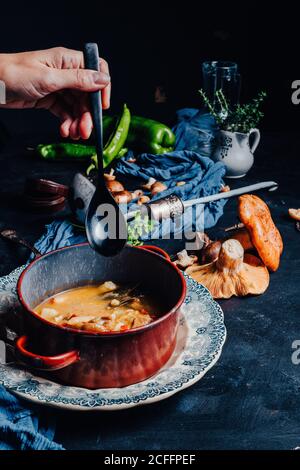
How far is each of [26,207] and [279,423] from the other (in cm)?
126

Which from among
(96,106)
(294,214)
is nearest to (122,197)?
(294,214)

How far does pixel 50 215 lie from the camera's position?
6.64 ft

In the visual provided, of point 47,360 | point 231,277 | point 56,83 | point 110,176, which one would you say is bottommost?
point 110,176

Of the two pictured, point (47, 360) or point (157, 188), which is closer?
point (47, 360)

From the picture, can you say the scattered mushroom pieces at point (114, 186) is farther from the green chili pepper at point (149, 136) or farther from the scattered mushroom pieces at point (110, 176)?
the green chili pepper at point (149, 136)

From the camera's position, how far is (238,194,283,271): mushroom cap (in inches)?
59.9

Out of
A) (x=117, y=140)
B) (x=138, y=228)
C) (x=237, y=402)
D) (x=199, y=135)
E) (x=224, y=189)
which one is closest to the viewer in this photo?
(x=237, y=402)

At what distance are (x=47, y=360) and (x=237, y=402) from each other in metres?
0.38

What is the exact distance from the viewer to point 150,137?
8.69ft

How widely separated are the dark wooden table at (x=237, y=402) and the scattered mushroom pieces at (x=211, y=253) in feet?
0.56

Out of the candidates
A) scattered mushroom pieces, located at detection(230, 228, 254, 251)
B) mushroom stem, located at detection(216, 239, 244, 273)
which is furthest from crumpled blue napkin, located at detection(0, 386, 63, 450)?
scattered mushroom pieces, located at detection(230, 228, 254, 251)

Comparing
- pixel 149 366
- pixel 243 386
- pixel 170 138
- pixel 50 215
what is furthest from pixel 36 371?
pixel 170 138

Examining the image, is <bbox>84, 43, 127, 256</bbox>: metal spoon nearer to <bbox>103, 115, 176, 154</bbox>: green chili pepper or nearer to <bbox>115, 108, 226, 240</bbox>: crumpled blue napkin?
<bbox>115, 108, 226, 240</bbox>: crumpled blue napkin

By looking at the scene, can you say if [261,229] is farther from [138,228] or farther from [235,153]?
[235,153]
